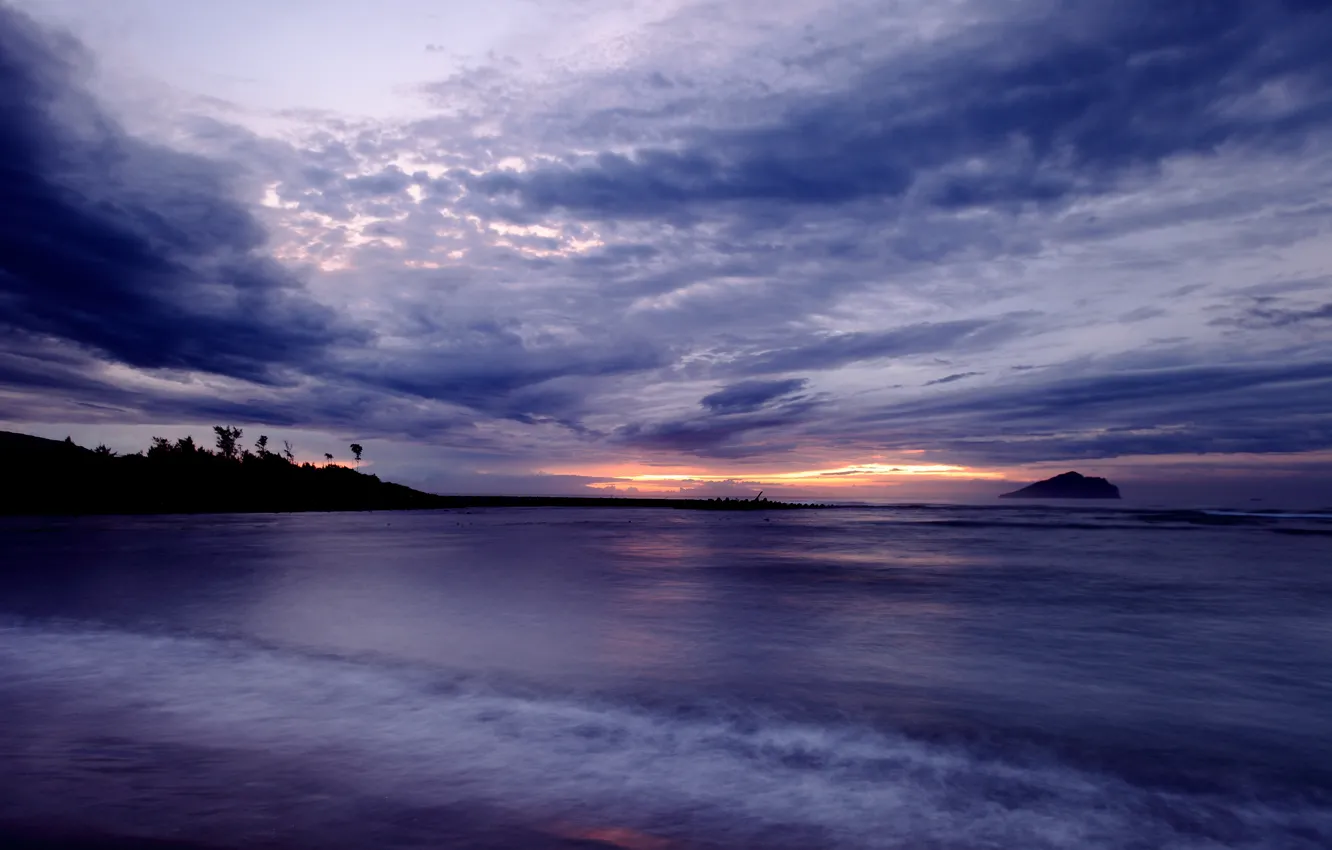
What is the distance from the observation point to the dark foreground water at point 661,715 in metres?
4.96

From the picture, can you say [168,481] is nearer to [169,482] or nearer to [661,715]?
[169,482]

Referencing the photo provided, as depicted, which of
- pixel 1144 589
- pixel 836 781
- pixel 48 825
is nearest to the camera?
pixel 48 825

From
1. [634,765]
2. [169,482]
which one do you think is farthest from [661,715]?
[169,482]

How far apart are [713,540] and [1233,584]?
80.5ft

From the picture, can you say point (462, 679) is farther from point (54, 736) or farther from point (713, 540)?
point (713, 540)

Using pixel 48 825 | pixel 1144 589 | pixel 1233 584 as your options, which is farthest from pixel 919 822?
pixel 1233 584

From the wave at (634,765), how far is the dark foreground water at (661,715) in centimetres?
3

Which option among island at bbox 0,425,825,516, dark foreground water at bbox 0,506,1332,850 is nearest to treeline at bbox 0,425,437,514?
island at bbox 0,425,825,516

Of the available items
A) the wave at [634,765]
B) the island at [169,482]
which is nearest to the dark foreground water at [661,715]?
the wave at [634,765]

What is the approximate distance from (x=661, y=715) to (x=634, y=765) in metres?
1.71

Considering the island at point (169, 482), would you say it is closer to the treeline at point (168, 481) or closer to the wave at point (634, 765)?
the treeline at point (168, 481)

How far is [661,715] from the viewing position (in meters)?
7.82

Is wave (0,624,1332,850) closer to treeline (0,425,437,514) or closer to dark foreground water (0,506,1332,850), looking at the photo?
dark foreground water (0,506,1332,850)

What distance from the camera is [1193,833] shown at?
5086 millimetres
